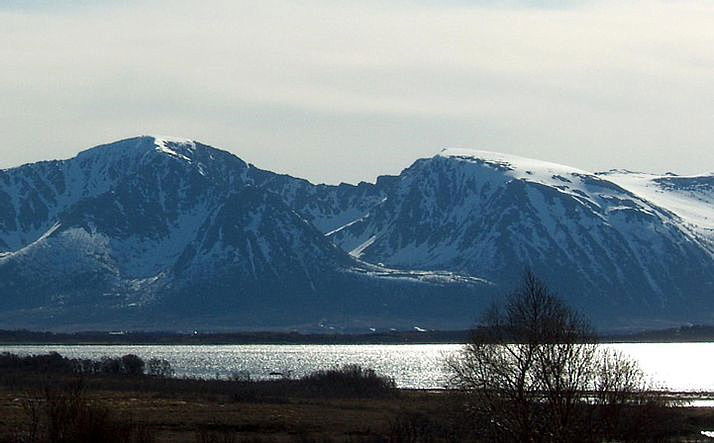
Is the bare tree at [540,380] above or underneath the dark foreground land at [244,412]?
above

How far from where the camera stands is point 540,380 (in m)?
61.6

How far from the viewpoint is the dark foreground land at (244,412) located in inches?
2581

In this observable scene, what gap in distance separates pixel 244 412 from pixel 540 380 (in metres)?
52.6

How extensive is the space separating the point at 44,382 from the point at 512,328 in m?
83.8

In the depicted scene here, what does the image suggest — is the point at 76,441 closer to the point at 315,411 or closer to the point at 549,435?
the point at 549,435

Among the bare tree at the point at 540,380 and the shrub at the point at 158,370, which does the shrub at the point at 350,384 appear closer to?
the shrub at the point at 158,370

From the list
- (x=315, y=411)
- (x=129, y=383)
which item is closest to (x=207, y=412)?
(x=315, y=411)

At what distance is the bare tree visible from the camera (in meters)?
57.3

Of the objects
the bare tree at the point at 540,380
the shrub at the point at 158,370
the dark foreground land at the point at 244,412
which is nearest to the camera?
the bare tree at the point at 540,380

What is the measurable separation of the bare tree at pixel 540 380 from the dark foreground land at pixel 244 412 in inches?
92.1

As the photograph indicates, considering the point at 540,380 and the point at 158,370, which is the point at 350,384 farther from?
the point at 540,380

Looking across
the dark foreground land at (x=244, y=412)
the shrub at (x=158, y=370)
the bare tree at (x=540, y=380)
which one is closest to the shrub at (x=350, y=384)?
the dark foreground land at (x=244, y=412)

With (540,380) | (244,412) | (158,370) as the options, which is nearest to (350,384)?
(244,412)

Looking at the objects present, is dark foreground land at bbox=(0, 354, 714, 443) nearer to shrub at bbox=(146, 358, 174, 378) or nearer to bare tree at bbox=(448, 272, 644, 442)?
bare tree at bbox=(448, 272, 644, 442)
